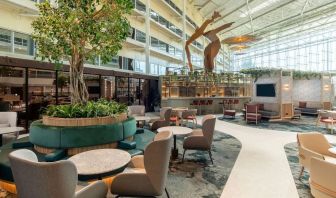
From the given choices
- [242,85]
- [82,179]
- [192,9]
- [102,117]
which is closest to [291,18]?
[242,85]

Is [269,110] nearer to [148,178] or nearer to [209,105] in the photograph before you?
[209,105]

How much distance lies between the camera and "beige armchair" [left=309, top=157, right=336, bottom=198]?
83.0 inches

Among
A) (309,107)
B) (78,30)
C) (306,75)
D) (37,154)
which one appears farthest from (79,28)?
(309,107)

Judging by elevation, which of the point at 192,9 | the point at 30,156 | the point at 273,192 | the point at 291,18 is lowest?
the point at 273,192

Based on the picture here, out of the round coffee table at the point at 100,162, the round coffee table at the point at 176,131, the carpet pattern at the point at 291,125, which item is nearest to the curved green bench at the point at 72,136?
the round coffee table at the point at 100,162

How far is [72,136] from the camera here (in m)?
3.25

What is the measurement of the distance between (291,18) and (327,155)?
15.9m

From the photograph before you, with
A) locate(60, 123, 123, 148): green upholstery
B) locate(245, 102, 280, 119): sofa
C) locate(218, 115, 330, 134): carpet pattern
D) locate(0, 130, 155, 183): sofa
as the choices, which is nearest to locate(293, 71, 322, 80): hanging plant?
locate(245, 102, 280, 119): sofa

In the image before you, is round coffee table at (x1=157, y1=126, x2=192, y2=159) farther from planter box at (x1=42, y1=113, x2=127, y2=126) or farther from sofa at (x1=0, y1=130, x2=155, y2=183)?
planter box at (x1=42, y1=113, x2=127, y2=126)

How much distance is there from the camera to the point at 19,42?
25.5ft

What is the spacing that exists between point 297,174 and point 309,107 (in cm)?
1071

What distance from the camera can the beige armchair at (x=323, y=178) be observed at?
6.92 feet

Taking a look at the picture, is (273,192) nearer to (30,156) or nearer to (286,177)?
(286,177)

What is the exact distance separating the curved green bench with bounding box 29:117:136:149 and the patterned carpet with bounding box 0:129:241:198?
2.72 feet
